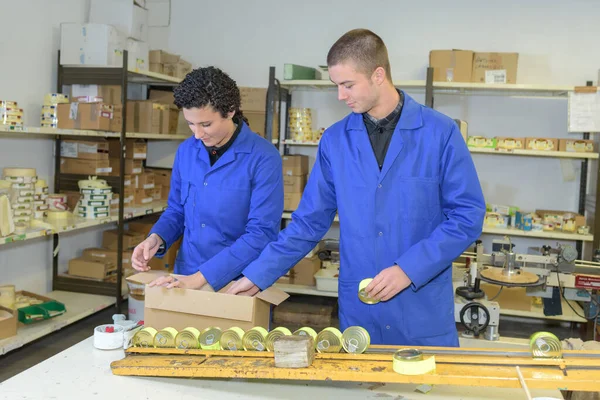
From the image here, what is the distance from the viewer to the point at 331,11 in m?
5.70

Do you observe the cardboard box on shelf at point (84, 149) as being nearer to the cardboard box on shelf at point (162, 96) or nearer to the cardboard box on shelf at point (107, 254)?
the cardboard box on shelf at point (107, 254)

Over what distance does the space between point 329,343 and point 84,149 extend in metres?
3.68

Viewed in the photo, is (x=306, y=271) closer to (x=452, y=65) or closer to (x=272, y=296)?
(x=452, y=65)

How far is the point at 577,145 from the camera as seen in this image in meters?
4.82

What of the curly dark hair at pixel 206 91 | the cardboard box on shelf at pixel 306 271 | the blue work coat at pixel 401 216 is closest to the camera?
the blue work coat at pixel 401 216

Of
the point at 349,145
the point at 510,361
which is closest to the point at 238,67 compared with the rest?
the point at 349,145

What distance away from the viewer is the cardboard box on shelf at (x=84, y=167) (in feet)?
15.5

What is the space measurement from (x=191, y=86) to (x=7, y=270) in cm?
297

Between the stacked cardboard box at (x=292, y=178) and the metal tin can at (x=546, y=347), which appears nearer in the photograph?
the metal tin can at (x=546, y=347)

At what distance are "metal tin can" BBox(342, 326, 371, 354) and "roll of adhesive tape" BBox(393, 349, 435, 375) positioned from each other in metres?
0.15

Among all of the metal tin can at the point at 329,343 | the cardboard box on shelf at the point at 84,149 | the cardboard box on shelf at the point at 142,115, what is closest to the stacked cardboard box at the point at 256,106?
the cardboard box on shelf at the point at 142,115

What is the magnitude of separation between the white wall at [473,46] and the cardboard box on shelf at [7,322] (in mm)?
3156

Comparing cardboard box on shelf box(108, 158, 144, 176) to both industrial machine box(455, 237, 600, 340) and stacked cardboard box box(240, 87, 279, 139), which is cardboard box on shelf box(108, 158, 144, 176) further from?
industrial machine box(455, 237, 600, 340)

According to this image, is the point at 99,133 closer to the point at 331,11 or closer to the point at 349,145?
the point at 331,11
